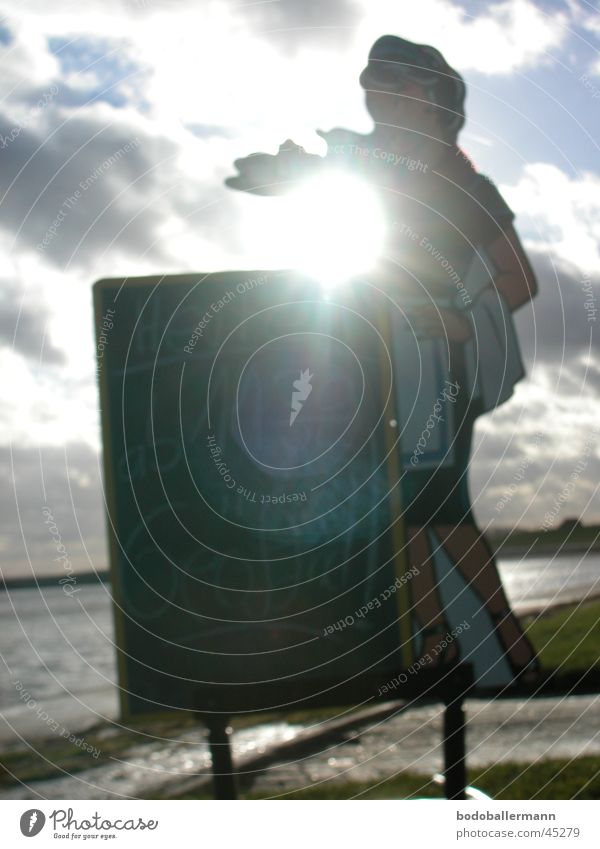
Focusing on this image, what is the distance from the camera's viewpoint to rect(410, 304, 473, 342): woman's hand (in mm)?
4355

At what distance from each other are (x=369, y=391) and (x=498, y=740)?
3978 millimetres

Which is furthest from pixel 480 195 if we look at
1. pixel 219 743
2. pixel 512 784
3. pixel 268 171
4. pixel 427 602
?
pixel 512 784

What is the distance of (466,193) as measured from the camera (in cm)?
446

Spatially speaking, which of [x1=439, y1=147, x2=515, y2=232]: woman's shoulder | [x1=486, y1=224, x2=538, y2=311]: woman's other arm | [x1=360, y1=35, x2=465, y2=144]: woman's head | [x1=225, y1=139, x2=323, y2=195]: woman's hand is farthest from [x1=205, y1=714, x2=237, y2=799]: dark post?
[x1=360, y1=35, x2=465, y2=144]: woman's head

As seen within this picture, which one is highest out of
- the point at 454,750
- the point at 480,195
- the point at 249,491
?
the point at 480,195

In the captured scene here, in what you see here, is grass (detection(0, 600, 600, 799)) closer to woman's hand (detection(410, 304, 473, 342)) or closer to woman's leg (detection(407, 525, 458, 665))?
woman's leg (detection(407, 525, 458, 665))

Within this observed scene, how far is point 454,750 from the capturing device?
428 centimetres

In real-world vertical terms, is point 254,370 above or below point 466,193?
below

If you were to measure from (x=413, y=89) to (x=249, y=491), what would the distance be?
2.16m

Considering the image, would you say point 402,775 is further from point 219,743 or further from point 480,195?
point 480,195

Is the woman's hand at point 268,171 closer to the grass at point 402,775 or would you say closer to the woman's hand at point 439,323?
the woman's hand at point 439,323

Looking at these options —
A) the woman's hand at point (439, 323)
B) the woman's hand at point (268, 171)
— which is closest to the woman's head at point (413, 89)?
the woman's hand at point (268, 171)
